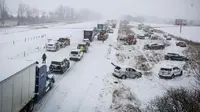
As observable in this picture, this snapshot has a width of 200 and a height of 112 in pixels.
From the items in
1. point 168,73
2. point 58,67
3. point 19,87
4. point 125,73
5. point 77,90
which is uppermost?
point 19,87

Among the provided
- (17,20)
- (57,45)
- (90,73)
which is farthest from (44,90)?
(17,20)

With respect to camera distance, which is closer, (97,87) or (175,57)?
(97,87)

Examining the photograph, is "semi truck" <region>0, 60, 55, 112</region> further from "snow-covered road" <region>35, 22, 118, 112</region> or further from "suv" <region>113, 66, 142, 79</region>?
"suv" <region>113, 66, 142, 79</region>

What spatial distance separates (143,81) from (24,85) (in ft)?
48.5

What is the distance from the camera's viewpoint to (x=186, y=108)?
38.4 feet

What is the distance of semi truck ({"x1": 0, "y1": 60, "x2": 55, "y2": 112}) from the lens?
10.9m

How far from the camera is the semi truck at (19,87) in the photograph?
1087 centimetres

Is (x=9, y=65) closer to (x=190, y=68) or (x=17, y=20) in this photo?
(x=190, y=68)

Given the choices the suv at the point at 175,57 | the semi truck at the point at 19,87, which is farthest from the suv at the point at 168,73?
the semi truck at the point at 19,87

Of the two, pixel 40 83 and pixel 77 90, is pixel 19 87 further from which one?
pixel 77 90

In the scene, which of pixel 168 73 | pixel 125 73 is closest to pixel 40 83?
pixel 125 73

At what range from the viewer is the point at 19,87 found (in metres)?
12.5

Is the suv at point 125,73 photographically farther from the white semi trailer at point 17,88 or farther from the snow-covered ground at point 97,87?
the white semi trailer at point 17,88

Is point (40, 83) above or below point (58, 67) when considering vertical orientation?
above
